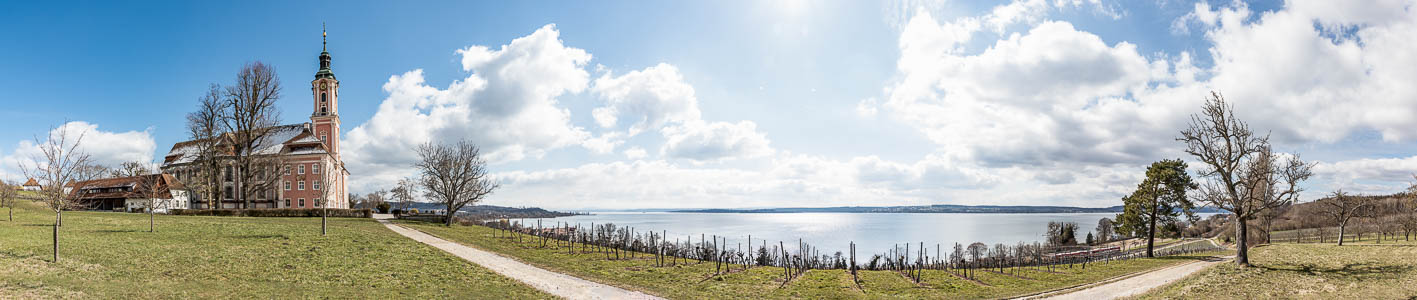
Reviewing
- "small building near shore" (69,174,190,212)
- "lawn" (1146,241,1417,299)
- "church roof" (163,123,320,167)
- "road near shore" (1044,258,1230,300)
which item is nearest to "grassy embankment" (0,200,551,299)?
"road near shore" (1044,258,1230,300)

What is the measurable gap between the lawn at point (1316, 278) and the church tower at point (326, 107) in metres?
65.4

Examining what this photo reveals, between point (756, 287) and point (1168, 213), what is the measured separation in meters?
29.2

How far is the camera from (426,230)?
34.7 m

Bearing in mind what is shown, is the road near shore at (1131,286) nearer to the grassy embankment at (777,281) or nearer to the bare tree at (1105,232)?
the grassy embankment at (777,281)

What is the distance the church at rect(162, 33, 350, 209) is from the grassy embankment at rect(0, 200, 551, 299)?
3330 centimetres

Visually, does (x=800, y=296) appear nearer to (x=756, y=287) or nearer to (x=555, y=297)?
(x=756, y=287)

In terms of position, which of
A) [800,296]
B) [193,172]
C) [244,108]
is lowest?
[800,296]

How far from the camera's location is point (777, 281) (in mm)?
21828

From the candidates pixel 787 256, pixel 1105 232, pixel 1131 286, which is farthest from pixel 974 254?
pixel 1105 232

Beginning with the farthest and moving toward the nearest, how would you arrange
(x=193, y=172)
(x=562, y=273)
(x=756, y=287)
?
(x=193, y=172)
(x=562, y=273)
(x=756, y=287)

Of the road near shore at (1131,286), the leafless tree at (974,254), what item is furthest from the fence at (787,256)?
the road near shore at (1131,286)

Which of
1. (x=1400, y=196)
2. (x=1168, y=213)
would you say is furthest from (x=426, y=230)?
(x=1400, y=196)

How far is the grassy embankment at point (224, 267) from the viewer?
45.3 ft

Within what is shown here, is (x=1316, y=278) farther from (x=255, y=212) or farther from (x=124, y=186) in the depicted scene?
(x=124, y=186)
